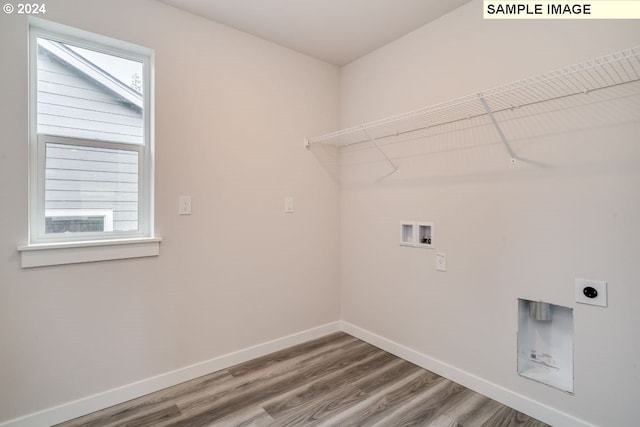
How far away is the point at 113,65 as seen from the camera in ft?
6.55

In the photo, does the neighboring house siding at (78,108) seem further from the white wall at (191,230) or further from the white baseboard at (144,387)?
the white baseboard at (144,387)

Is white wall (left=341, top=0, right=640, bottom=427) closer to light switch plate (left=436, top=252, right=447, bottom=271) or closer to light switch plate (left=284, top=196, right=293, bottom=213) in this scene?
light switch plate (left=436, top=252, right=447, bottom=271)

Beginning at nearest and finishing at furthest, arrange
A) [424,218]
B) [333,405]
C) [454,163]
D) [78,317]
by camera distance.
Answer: [78,317] → [333,405] → [454,163] → [424,218]

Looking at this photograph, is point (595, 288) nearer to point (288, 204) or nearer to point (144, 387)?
point (288, 204)

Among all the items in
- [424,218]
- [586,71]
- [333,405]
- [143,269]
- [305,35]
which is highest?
[305,35]

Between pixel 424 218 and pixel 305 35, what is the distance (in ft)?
5.49

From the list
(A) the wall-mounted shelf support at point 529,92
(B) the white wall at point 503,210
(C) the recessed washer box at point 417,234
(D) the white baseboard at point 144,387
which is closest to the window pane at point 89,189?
(D) the white baseboard at point 144,387

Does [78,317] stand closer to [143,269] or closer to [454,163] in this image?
[143,269]

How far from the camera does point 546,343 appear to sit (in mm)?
1836

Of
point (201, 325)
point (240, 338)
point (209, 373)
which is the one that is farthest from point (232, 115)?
point (209, 373)

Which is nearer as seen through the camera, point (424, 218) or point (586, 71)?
point (586, 71)

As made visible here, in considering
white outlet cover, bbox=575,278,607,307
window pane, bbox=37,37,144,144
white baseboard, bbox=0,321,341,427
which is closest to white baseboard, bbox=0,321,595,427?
white baseboard, bbox=0,321,341,427

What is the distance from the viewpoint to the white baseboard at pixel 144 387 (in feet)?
5.60

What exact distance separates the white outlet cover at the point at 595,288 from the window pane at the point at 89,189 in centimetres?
258
